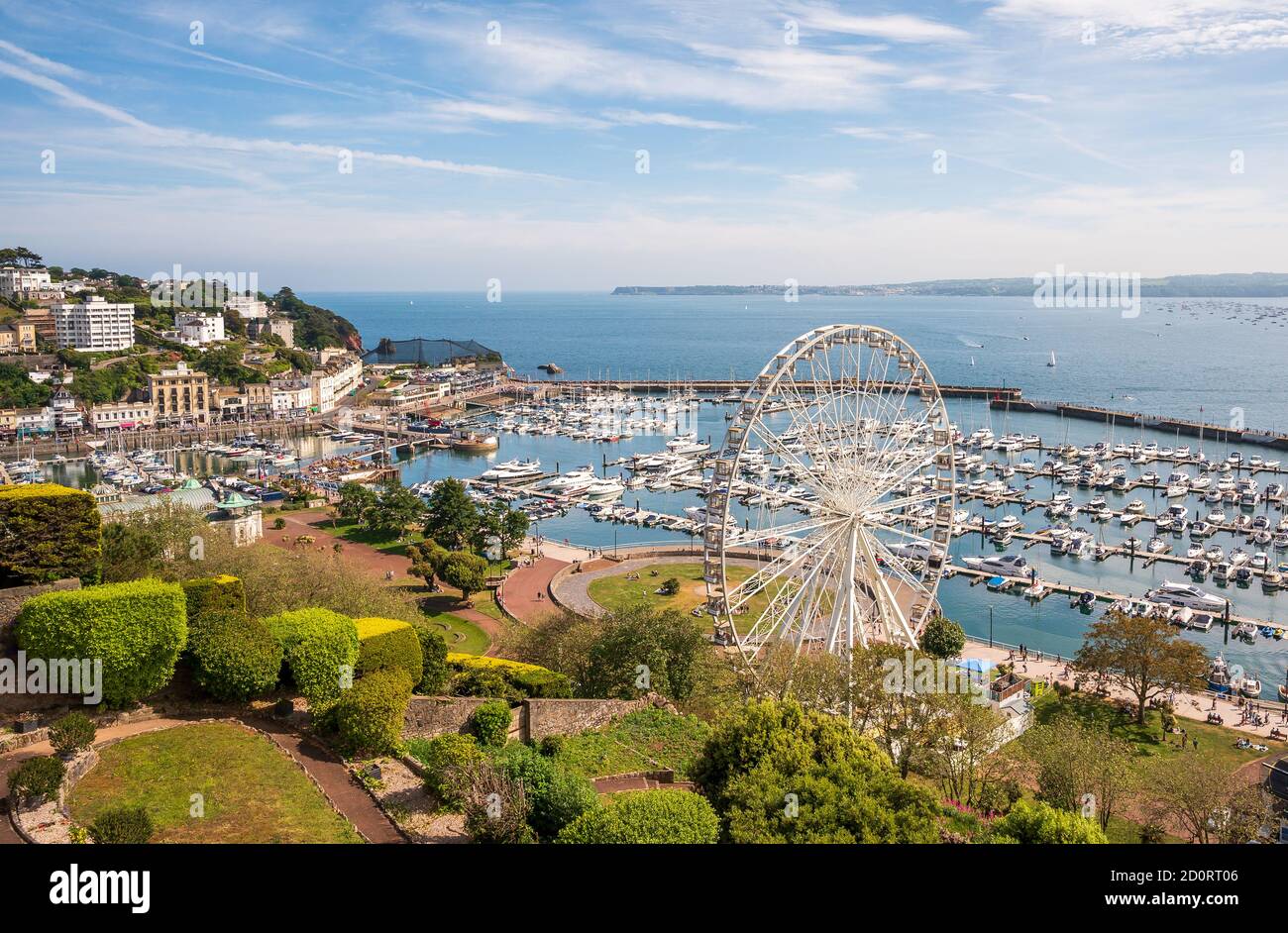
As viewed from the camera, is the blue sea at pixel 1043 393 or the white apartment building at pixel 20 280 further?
the white apartment building at pixel 20 280

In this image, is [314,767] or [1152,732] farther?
[1152,732]

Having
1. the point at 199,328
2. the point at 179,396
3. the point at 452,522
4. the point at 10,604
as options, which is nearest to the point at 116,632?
the point at 10,604

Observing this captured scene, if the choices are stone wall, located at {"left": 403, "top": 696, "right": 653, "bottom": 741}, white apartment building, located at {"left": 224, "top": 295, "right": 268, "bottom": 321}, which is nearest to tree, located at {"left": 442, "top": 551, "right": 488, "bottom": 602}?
stone wall, located at {"left": 403, "top": 696, "right": 653, "bottom": 741}

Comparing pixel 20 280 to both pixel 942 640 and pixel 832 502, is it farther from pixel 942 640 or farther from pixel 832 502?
pixel 832 502

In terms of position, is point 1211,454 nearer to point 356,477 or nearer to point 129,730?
point 356,477

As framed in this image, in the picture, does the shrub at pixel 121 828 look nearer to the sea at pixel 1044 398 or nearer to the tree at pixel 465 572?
the tree at pixel 465 572

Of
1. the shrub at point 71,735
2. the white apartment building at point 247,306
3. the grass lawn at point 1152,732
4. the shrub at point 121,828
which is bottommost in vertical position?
the grass lawn at point 1152,732

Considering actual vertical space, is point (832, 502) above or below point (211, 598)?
above

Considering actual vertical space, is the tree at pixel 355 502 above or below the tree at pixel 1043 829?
above

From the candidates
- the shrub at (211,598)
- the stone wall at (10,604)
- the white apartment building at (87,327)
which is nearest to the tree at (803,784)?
the shrub at (211,598)
